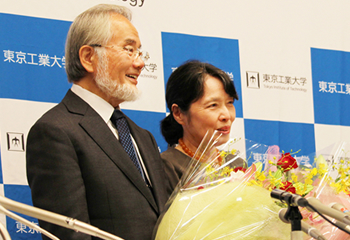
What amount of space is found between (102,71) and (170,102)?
528mm

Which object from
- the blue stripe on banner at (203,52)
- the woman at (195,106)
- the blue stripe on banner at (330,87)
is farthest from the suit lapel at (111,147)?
the blue stripe on banner at (330,87)

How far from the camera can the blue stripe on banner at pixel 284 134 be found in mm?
2762

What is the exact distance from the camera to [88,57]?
5.95 feet

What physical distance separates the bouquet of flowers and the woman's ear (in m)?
0.76

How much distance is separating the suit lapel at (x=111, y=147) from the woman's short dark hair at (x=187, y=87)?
2.01ft

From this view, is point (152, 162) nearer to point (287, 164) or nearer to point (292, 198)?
point (287, 164)

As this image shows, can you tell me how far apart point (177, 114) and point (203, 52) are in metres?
0.67

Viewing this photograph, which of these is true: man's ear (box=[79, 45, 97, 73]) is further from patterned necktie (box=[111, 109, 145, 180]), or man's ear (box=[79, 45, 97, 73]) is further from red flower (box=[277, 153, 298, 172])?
red flower (box=[277, 153, 298, 172])

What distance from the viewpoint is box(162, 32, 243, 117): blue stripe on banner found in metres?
2.57

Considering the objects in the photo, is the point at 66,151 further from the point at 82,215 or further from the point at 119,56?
the point at 119,56

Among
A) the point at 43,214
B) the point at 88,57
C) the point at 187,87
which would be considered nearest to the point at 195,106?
the point at 187,87

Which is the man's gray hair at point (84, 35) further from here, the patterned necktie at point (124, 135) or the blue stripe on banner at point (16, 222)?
the blue stripe on banner at point (16, 222)

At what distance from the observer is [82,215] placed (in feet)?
4.56

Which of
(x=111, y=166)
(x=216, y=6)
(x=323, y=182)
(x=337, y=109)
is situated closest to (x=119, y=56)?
(x=111, y=166)
